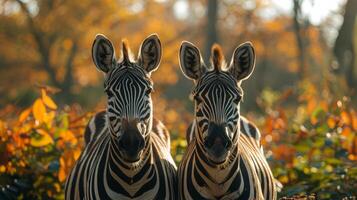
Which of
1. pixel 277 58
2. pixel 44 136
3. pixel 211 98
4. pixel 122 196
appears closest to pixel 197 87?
pixel 211 98

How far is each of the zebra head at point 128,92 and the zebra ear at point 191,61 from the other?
0.24m

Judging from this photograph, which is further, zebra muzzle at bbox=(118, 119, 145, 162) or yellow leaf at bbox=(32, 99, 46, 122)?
yellow leaf at bbox=(32, 99, 46, 122)

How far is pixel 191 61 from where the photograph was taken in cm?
659

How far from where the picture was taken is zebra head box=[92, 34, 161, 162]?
5.82m

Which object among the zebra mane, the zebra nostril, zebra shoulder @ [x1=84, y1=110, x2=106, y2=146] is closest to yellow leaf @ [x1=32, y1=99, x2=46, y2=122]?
zebra shoulder @ [x1=84, y1=110, x2=106, y2=146]

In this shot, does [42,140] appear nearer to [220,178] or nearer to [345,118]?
[220,178]

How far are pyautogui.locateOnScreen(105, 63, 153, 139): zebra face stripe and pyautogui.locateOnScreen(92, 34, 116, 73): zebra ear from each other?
20cm

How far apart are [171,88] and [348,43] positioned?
28.8m

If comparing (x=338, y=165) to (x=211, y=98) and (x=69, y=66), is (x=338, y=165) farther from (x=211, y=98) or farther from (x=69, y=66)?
Answer: (x=69, y=66)

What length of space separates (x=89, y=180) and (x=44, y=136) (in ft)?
7.60

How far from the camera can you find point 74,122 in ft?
31.2

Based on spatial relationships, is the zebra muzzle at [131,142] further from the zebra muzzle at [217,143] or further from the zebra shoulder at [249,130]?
the zebra shoulder at [249,130]

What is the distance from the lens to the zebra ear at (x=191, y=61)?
6559 mm

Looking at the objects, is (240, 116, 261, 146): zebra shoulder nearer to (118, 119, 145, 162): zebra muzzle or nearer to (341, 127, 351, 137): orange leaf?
(341, 127, 351, 137): orange leaf
